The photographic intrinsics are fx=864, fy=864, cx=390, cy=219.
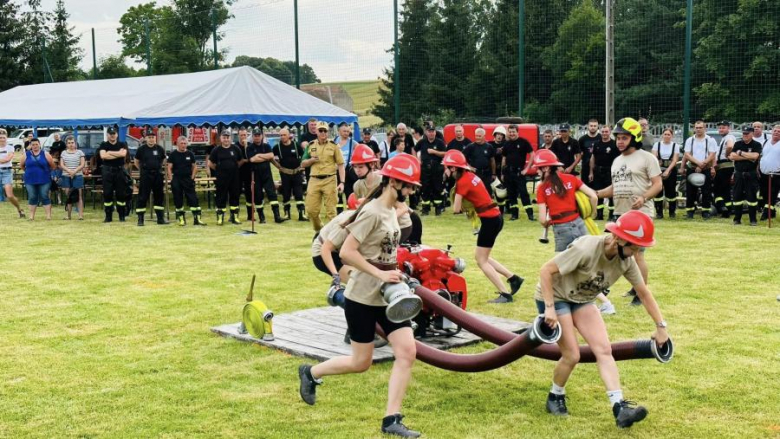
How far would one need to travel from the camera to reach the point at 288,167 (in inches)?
711

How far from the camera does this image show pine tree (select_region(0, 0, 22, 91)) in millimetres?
49625

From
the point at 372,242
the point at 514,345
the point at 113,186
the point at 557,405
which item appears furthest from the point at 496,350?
the point at 113,186

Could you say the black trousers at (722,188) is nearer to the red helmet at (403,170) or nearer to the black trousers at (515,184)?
the black trousers at (515,184)

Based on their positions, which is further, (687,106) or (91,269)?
(687,106)

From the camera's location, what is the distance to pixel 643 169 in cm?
891

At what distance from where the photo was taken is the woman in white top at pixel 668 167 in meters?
16.8

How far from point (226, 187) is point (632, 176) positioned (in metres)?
10.7

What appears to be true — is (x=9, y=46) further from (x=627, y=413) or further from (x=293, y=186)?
(x=627, y=413)

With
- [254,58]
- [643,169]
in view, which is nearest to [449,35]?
[254,58]

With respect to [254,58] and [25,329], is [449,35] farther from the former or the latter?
[25,329]

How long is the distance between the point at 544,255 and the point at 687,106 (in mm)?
9516

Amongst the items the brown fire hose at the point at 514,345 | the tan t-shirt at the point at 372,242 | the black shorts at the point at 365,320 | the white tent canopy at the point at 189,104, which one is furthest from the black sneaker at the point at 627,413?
the white tent canopy at the point at 189,104

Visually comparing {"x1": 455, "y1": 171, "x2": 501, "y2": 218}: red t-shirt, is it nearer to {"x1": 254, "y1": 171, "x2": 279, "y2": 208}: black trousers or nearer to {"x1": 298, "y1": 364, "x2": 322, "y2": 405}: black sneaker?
{"x1": 298, "y1": 364, "x2": 322, "y2": 405}: black sneaker

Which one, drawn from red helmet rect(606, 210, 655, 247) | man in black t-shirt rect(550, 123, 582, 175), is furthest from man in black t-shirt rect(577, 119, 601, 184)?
red helmet rect(606, 210, 655, 247)
